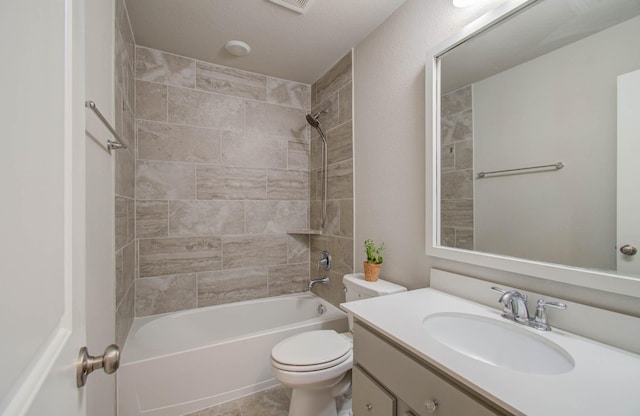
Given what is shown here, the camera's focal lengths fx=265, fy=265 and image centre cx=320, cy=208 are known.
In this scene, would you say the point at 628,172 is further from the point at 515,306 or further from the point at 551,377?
the point at 551,377

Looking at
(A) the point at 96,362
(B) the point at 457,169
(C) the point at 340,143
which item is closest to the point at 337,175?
(C) the point at 340,143

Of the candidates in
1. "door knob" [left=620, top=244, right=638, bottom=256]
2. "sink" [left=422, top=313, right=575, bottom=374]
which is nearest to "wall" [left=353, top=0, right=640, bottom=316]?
"sink" [left=422, top=313, right=575, bottom=374]

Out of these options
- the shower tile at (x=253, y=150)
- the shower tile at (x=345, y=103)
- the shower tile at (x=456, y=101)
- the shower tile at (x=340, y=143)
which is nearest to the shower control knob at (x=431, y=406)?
the shower tile at (x=456, y=101)

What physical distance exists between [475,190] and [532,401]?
0.88 meters

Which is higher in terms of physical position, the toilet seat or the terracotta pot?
the terracotta pot

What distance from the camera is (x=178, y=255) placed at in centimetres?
214

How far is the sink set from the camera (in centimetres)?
82

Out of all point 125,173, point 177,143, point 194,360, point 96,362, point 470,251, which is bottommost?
point 194,360

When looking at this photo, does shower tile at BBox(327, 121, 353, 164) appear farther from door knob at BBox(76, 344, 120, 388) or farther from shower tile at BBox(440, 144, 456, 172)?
door knob at BBox(76, 344, 120, 388)

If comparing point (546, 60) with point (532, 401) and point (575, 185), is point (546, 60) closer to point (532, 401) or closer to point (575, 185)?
point (575, 185)

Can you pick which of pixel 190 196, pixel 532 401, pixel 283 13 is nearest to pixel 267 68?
pixel 283 13

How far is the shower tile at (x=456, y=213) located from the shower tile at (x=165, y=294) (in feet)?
6.40

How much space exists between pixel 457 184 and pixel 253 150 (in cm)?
174

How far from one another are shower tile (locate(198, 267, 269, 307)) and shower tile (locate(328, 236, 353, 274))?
680mm
